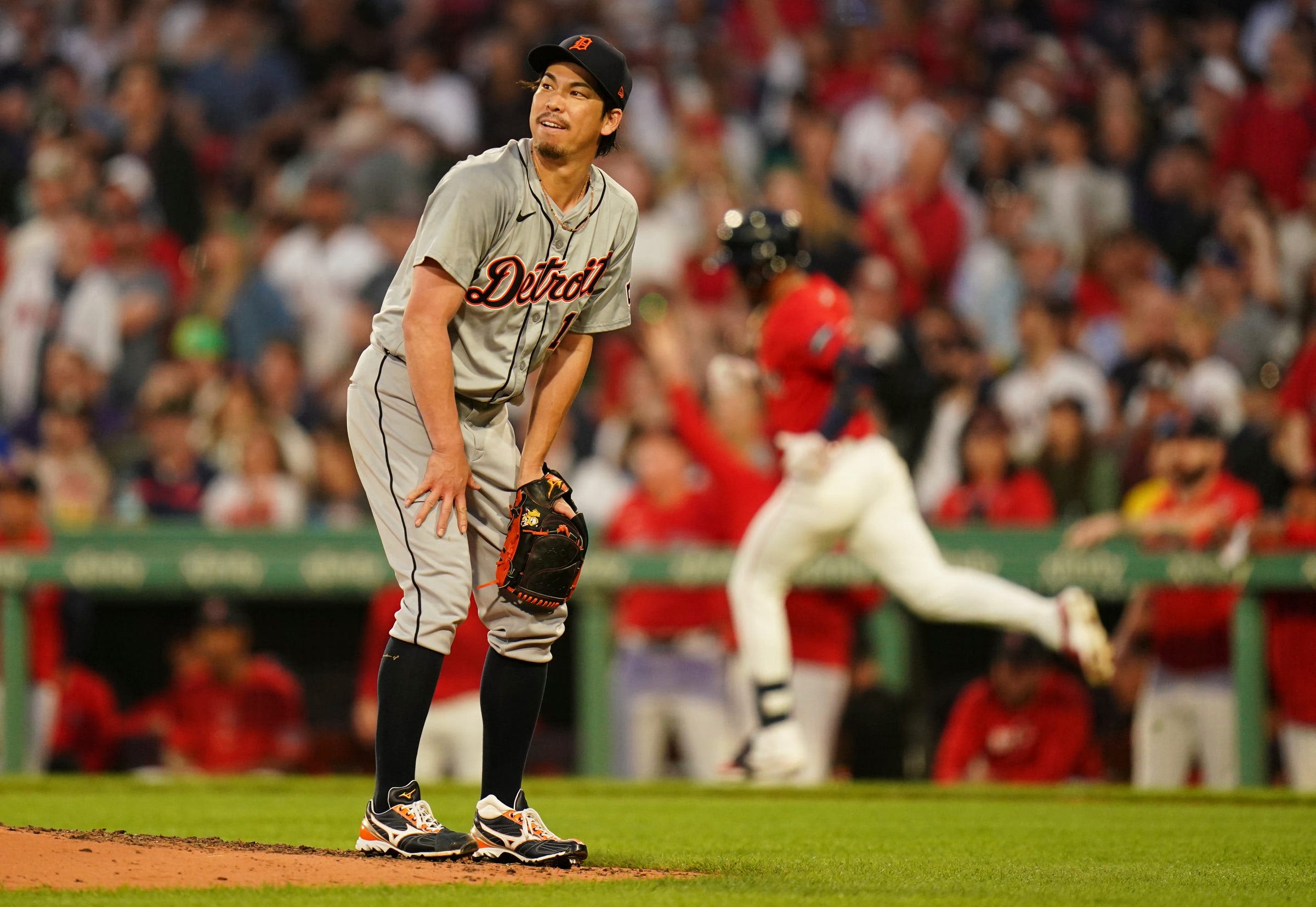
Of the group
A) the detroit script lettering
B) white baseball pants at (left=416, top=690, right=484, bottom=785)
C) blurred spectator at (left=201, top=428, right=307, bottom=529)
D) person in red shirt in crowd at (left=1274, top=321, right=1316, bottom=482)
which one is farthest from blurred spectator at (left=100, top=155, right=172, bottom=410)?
the detroit script lettering

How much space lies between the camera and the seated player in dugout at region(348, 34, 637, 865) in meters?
4.03

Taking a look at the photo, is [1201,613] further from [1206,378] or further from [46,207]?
[46,207]

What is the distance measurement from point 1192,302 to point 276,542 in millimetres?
4912

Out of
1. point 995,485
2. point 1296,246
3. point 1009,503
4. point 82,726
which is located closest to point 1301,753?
point 1009,503

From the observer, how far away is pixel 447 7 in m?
13.1

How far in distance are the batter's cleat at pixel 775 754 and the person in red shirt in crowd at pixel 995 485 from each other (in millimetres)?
1841

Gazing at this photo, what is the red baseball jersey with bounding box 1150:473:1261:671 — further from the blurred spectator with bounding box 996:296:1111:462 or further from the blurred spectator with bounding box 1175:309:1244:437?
the blurred spectator with bounding box 996:296:1111:462

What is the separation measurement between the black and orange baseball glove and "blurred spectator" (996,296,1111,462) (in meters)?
5.08

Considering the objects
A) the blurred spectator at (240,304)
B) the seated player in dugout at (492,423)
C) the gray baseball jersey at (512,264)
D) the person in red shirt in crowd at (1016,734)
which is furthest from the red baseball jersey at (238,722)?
the gray baseball jersey at (512,264)

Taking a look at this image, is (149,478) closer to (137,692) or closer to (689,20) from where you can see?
(137,692)

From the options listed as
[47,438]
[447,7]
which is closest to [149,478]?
[47,438]

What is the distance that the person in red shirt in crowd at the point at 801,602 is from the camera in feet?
25.7

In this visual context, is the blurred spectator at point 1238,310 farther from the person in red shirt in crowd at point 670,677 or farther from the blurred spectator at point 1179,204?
the person in red shirt in crowd at point 670,677

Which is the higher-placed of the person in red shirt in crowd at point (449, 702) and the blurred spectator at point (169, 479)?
the blurred spectator at point (169, 479)
